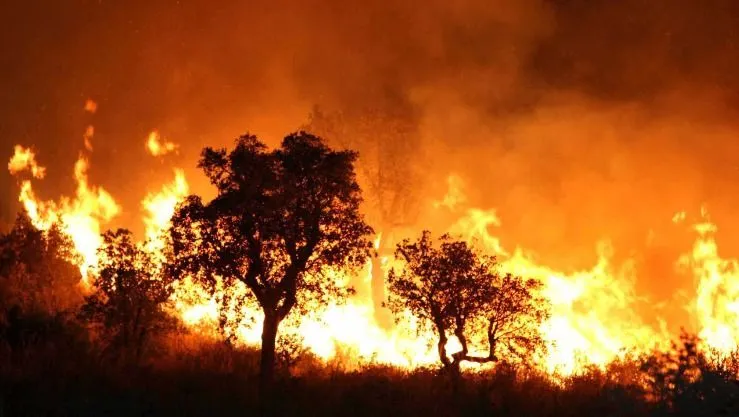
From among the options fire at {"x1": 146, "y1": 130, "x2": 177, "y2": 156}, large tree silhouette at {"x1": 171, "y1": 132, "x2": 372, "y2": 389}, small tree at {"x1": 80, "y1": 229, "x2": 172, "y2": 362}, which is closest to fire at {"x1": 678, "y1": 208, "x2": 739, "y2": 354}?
large tree silhouette at {"x1": 171, "y1": 132, "x2": 372, "y2": 389}

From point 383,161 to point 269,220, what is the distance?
67.4 ft

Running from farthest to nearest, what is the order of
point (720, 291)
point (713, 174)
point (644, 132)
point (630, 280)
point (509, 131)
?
point (509, 131) < point (644, 132) < point (713, 174) < point (630, 280) < point (720, 291)

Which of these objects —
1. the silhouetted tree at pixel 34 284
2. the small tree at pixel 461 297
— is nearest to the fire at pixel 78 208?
the silhouetted tree at pixel 34 284

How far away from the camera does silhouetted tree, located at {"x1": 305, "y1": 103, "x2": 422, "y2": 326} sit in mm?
36000

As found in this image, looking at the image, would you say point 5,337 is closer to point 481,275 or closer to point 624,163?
point 481,275

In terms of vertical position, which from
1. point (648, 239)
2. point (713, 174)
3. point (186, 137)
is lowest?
point (648, 239)

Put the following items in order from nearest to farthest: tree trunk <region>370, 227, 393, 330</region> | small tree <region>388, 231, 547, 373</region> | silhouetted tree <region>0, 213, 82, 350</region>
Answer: small tree <region>388, 231, 547, 373</region>
silhouetted tree <region>0, 213, 82, 350</region>
tree trunk <region>370, 227, 393, 330</region>

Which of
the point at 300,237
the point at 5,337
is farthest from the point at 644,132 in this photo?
the point at 5,337

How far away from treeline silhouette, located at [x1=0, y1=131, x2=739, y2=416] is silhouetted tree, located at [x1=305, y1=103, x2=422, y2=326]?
16.2 m

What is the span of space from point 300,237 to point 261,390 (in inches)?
175

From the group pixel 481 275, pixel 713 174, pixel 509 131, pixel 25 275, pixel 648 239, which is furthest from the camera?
pixel 509 131

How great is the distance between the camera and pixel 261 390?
16.3 meters

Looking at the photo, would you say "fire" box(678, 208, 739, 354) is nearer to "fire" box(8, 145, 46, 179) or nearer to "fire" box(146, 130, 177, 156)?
"fire" box(146, 130, 177, 156)

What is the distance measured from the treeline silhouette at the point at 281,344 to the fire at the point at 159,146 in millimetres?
28937
